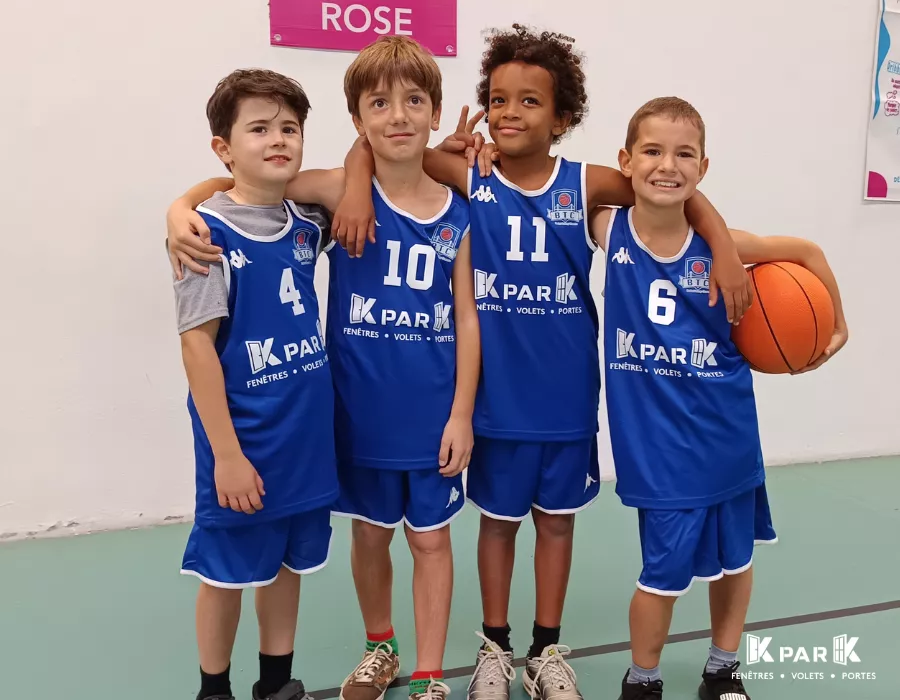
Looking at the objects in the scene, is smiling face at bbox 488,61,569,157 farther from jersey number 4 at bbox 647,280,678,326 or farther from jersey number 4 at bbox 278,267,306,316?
jersey number 4 at bbox 278,267,306,316

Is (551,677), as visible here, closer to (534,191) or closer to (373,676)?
(373,676)

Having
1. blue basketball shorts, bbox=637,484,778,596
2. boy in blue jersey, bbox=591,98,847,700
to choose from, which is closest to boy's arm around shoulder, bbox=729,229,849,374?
boy in blue jersey, bbox=591,98,847,700

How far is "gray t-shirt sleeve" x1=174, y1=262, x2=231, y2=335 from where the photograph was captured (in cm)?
126

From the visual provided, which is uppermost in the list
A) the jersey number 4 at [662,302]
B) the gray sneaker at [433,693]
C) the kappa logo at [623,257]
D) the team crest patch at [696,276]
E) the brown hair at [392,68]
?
the brown hair at [392,68]

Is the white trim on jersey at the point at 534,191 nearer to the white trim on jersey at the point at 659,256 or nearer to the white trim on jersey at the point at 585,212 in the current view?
the white trim on jersey at the point at 585,212

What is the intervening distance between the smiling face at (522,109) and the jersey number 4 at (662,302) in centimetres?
38

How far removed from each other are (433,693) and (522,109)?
117 cm

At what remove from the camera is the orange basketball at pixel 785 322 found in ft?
4.60

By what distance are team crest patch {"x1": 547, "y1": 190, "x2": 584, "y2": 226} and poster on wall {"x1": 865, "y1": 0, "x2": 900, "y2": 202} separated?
7.16ft

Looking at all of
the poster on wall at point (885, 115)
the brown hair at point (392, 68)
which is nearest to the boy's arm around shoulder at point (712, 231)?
the brown hair at point (392, 68)

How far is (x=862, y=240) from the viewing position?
312cm

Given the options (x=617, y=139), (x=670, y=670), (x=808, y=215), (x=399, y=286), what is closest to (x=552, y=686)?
(x=670, y=670)

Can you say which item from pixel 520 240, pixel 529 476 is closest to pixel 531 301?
pixel 520 240
